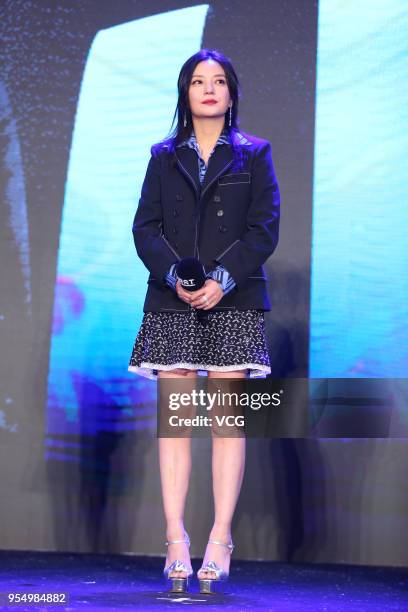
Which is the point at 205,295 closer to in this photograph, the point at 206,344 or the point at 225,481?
the point at 206,344

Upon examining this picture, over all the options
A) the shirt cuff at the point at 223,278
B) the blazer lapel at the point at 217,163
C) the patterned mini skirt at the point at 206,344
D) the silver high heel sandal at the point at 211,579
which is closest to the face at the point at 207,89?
the blazer lapel at the point at 217,163

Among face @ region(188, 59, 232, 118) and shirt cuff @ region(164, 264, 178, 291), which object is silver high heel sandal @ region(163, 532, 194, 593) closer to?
shirt cuff @ region(164, 264, 178, 291)

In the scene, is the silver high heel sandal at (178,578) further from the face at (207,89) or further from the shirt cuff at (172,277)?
the face at (207,89)

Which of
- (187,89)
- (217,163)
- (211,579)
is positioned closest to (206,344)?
(217,163)

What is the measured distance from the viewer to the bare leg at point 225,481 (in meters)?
2.60

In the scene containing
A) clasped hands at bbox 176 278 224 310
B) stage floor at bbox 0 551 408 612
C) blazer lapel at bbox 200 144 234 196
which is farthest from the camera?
blazer lapel at bbox 200 144 234 196

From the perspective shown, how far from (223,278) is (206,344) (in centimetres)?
20

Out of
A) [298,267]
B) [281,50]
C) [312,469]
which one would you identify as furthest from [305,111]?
[312,469]

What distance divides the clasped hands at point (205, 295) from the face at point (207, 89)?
0.50m

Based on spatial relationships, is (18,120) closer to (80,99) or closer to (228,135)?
(80,99)

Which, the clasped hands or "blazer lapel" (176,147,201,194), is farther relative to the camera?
"blazer lapel" (176,147,201,194)

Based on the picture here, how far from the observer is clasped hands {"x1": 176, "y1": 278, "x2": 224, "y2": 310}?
2.58 meters

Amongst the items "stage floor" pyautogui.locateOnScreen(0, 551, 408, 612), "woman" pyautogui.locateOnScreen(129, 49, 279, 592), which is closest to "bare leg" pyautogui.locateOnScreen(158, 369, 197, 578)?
"woman" pyautogui.locateOnScreen(129, 49, 279, 592)

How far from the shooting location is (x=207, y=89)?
272cm
